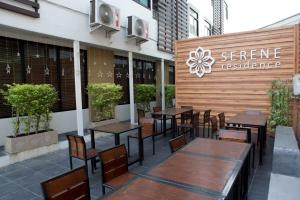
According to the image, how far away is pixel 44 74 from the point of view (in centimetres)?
588

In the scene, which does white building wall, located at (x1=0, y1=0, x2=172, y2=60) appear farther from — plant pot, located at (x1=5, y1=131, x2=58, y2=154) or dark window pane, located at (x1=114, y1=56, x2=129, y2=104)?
plant pot, located at (x1=5, y1=131, x2=58, y2=154)

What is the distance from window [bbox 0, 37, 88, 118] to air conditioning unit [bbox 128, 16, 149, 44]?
5.35 ft

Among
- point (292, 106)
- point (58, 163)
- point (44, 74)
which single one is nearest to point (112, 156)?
point (58, 163)

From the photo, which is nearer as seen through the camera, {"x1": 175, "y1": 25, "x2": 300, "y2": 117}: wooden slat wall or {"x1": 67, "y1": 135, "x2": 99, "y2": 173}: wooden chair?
{"x1": 67, "y1": 135, "x2": 99, "y2": 173}: wooden chair

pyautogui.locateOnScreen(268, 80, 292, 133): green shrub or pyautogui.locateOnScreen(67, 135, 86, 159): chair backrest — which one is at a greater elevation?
pyautogui.locateOnScreen(268, 80, 292, 133): green shrub

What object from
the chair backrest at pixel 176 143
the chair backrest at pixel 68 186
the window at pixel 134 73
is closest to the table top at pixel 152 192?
the chair backrest at pixel 68 186

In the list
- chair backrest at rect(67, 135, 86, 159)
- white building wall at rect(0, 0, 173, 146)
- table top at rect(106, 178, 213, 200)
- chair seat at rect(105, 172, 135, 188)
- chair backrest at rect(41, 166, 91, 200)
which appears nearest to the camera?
table top at rect(106, 178, 213, 200)

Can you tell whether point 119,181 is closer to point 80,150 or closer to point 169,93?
point 80,150

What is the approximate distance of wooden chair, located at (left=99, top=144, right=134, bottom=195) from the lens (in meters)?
2.37

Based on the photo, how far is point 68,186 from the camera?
1.82 metres

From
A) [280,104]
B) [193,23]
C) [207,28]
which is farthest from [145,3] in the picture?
[207,28]

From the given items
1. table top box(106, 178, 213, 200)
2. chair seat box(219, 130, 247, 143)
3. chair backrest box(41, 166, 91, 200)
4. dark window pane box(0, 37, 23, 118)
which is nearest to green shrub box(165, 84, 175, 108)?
dark window pane box(0, 37, 23, 118)

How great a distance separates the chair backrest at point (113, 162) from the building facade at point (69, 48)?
3.22 m

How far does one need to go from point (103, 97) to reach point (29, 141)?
233 cm
